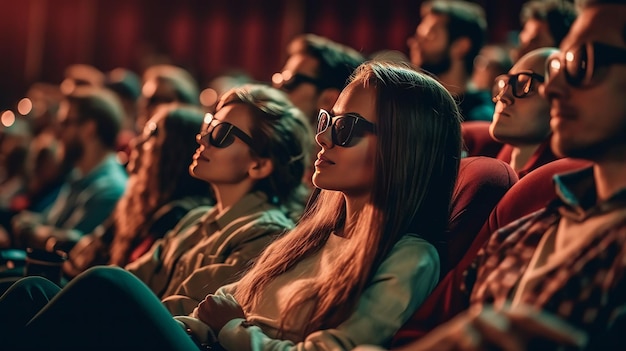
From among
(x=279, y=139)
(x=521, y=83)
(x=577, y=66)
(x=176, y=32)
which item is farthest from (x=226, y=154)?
(x=176, y=32)

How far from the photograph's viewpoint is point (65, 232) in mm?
4332

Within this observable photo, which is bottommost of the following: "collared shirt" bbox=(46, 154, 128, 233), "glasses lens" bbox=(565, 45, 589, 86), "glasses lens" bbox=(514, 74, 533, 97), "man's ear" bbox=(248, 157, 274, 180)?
"collared shirt" bbox=(46, 154, 128, 233)

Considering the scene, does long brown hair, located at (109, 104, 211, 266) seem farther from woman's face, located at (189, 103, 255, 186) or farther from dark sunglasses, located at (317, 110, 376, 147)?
dark sunglasses, located at (317, 110, 376, 147)

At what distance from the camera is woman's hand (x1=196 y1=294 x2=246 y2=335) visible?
2371 mm

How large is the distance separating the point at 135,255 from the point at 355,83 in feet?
4.95

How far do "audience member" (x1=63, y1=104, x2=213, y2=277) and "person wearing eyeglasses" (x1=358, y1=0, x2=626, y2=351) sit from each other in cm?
187

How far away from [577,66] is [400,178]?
1.91ft

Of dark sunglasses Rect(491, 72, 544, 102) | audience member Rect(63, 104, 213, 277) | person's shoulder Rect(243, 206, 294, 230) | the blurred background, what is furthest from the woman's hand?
the blurred background

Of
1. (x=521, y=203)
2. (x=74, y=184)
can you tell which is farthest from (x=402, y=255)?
(x=74, y=184)

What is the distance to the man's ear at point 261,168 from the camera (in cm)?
311

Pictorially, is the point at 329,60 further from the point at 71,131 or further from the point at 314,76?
the point at 71,131

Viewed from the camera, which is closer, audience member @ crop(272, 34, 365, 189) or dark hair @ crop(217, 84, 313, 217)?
dark hair @ crop(217, 84, 313, 217)

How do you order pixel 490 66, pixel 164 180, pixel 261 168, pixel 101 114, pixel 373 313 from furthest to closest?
pixel 490 66
pixel 101 114
pixel 164 180
pixel 261 168
pixel 373 313

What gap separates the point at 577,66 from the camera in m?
1.81
